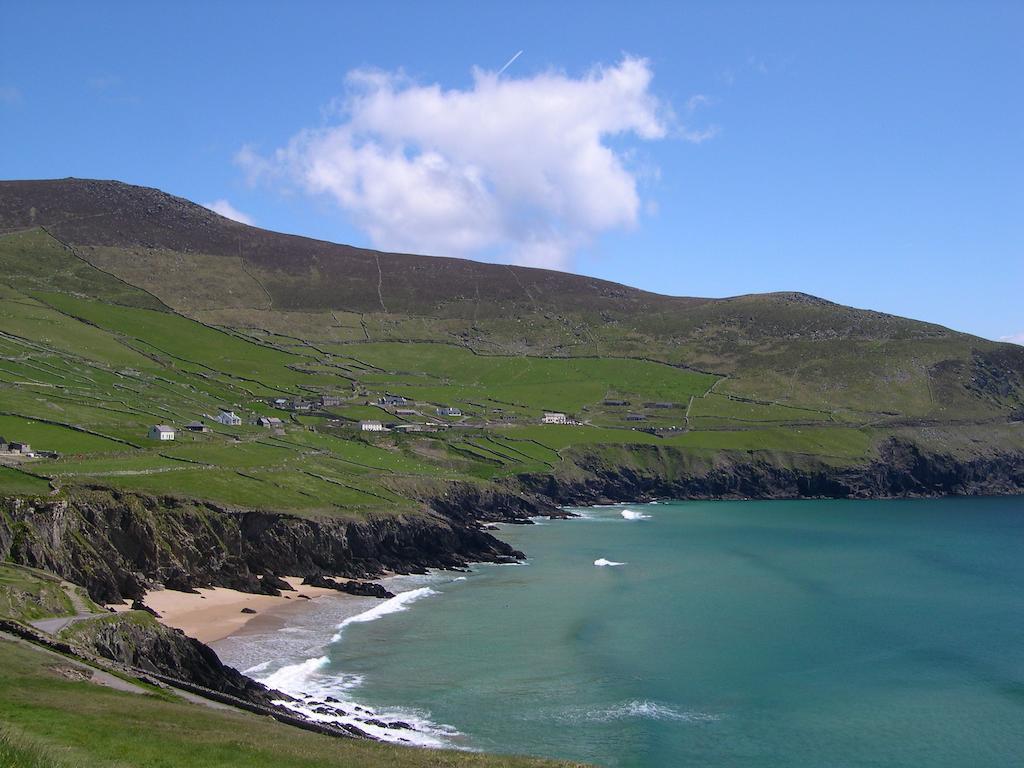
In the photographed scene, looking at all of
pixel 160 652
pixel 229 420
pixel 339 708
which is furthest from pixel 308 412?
pixel 160 652

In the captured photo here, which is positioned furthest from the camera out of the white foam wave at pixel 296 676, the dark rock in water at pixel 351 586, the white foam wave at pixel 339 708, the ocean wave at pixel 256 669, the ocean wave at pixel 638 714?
the dark rock in water at pixel 351 586

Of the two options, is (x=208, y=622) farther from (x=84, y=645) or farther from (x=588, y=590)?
(x=588, y=590)

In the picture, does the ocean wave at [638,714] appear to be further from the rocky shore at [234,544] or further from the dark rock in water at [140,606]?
the dark rock in water at [140,606]

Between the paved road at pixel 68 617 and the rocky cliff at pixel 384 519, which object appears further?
the rocky cliff at pixel 384 519

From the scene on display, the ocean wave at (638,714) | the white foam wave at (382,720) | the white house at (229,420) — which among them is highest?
the white house at (229,420)

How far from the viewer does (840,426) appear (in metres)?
176

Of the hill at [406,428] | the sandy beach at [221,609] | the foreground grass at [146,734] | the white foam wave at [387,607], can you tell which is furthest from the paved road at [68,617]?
the white foam wave at [387,607]

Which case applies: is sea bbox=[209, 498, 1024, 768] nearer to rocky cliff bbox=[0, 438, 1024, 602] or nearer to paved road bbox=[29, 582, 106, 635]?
rocky cliff bbox=[0, 438, 1024, 602]

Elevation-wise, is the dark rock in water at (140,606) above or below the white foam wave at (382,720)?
above

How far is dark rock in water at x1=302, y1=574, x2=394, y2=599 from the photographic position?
7525 centimetres

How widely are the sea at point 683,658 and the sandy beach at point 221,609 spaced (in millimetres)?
1748

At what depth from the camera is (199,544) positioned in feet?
242

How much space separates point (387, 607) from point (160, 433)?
39.5m

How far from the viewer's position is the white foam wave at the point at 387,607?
212 ft
